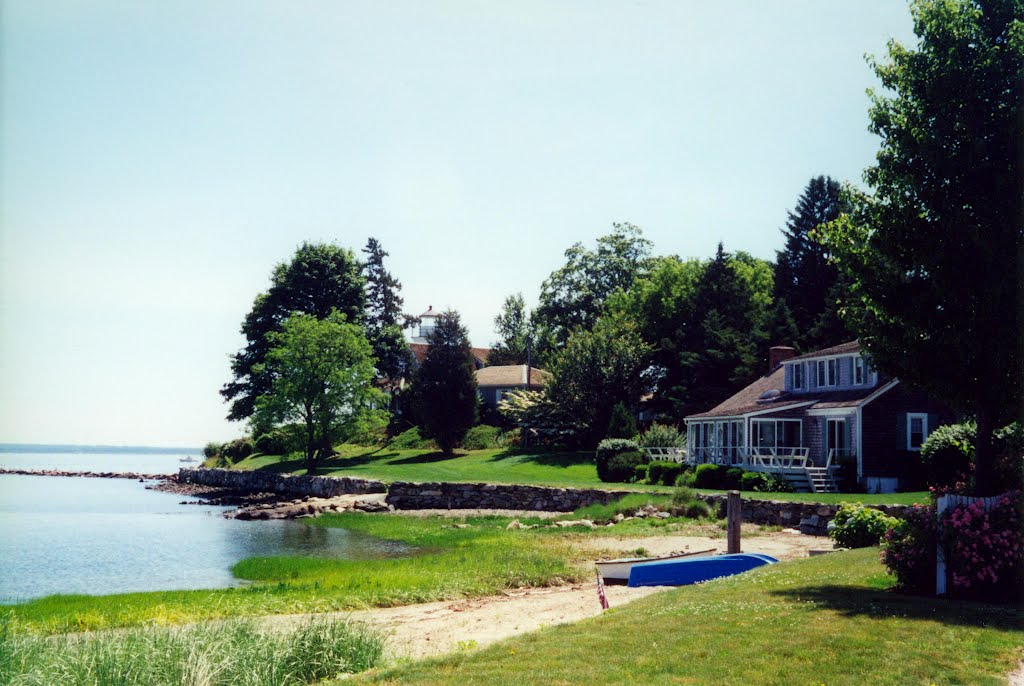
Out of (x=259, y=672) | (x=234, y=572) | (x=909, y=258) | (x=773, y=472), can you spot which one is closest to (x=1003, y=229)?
(x=909, y=258)

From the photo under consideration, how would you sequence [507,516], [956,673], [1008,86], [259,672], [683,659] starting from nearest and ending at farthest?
[956,673] < [683,659] < [259,672] < [1008,86] < [507,516]

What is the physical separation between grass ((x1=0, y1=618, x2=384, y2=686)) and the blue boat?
7.22 metres

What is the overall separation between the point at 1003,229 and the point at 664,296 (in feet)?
182

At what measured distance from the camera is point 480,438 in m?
63.5

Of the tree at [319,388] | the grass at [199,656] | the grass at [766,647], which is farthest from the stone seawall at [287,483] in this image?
the grass at [766,647]

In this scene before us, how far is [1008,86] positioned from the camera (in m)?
12.7

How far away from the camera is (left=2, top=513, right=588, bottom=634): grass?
15227 mm

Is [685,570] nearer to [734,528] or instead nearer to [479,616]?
[734,528]

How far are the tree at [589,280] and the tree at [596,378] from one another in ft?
72.4

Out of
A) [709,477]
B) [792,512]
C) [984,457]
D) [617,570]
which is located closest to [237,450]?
[709,477]

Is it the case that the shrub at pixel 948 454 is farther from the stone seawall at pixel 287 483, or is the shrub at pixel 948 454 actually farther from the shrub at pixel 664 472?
the stone seawall at pixel 287 483

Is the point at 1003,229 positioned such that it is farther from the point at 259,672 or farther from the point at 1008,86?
the point at 259,672

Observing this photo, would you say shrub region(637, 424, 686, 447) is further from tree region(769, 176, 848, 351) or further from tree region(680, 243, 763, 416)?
tree region(769, 176, 848, 351)

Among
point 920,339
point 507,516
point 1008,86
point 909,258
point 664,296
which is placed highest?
point 664,296
